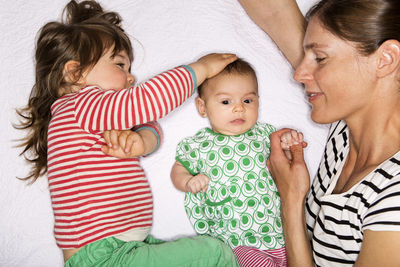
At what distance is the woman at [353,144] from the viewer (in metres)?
0.91

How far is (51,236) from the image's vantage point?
1457mm

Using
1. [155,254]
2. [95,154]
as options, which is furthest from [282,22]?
[155,254]

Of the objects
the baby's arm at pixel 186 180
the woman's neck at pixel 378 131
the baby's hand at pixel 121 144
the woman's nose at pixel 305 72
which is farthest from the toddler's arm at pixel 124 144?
the woman's neck at pixel 378 131

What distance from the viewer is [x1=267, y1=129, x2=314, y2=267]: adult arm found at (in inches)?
46.5

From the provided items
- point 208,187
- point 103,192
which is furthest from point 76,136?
point 208,187

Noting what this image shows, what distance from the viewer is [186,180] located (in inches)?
51.8

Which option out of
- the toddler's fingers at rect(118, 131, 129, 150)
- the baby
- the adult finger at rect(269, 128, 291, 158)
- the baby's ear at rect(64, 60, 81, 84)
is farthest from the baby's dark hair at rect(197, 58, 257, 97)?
the baby's ear at rect(64, 60, 81, 84)

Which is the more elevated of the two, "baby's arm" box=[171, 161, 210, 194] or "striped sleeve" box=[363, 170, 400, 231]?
"baby's arm" box=[171, 161, 210, 194]

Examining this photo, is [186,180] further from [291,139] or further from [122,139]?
[291,139]

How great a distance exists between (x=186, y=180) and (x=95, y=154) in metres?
0.34

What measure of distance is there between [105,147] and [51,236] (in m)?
0.53

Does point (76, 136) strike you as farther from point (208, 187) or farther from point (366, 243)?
point (366, 243)

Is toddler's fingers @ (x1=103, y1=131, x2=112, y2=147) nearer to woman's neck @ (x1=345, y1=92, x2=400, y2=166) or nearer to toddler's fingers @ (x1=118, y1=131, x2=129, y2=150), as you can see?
toddler's fingers @ (x1=118, y1=131, x2=129, y2=150)

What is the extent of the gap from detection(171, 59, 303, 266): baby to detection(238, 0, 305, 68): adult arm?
0.65ft
